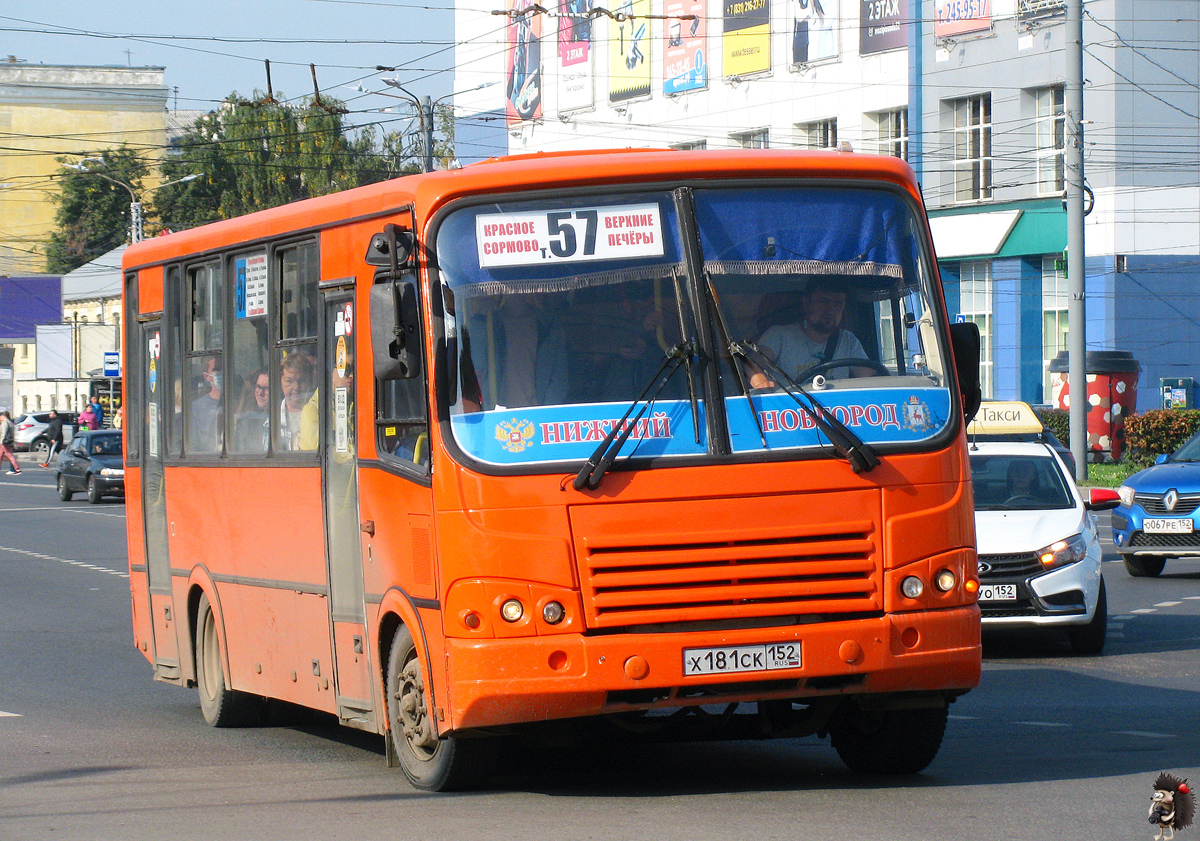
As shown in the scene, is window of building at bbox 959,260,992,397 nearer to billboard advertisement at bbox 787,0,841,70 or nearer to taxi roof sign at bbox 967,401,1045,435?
billboard advertisement at bbox 787,0,841,70

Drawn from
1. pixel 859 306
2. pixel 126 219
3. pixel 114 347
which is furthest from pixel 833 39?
pixel 126 219

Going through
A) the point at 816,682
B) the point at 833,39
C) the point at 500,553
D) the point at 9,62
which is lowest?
the point at 816,682

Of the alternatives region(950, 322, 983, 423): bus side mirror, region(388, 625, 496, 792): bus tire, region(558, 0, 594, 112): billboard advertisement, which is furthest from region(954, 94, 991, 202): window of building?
region(388, 625, 496, 792): bus tire

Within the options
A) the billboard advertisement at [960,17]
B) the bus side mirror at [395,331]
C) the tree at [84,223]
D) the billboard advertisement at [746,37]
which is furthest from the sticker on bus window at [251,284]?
the tree at [84,223]

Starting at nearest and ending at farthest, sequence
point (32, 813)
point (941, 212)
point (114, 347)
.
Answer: point (32, 813) → point (941, 212) → point (114, 347)

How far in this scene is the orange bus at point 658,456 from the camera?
7172 millimetres

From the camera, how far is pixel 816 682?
7328 millimetres

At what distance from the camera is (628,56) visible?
205ft

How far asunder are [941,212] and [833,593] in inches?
1695

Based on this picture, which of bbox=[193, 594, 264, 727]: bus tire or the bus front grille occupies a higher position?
the bus front grille

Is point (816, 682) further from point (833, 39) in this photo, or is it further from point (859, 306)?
point (833, 39)

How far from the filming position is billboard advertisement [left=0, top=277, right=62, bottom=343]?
301 ft

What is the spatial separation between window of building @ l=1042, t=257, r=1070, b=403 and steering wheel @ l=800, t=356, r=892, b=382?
1550 inches

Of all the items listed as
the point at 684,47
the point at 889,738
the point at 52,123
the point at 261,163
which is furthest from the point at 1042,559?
the point at 52,123
